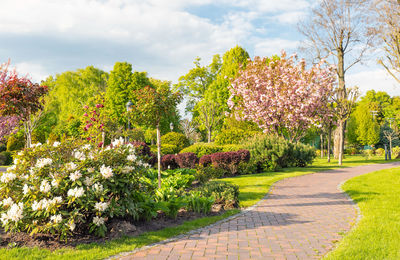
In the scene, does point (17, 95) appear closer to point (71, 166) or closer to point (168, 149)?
point (71, 166)

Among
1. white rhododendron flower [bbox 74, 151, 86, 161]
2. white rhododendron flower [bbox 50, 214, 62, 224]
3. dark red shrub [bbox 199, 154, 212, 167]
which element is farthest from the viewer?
dark red shrub [bbox 199, 154, 212, 167]

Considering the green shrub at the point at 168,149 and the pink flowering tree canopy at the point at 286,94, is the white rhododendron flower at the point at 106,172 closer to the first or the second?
the green shrub at the point at 168,149

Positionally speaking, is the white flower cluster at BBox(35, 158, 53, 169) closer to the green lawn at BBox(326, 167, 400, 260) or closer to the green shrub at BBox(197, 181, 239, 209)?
the green shrub at BBox(197, 181, 239, 209)

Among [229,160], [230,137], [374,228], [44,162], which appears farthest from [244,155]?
[44,162]

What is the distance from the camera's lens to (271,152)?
1535 centimetres

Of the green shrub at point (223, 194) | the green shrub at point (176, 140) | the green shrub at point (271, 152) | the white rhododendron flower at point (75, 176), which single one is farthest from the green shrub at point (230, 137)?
the white rhododendron flower at point (75, 176)

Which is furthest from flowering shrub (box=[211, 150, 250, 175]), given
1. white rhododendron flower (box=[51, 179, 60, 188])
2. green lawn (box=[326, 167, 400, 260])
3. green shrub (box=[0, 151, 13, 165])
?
green shrub (box=[0, 151, 13, 165])

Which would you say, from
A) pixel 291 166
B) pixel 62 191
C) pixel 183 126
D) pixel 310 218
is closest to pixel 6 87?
pixel 62 191

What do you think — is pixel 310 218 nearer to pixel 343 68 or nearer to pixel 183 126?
pixel 343 68

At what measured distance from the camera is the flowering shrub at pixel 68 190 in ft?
15.8

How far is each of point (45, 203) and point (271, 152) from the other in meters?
12.2

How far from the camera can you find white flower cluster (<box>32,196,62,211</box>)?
15.7 ft

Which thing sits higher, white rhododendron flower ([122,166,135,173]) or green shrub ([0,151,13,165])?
white rhododendron flower ([122,166,135,173])

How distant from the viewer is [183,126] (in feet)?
139
